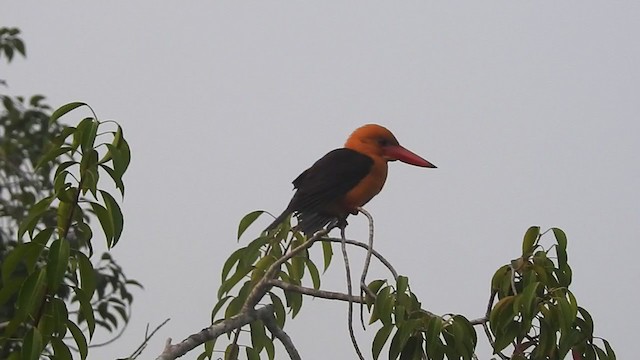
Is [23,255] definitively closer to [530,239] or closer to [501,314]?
[501,314]

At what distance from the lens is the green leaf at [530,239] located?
2.30 metres

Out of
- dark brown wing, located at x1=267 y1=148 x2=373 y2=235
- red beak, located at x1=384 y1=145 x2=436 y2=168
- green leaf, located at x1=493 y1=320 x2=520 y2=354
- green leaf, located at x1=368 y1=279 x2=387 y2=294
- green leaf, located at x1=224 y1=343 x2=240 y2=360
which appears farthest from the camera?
red beak, located at x1=384 y1=145 x2=436 y2=168

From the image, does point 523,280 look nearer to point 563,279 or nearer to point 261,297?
point 563,279

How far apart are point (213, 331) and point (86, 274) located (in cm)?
47

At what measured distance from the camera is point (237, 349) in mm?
2531

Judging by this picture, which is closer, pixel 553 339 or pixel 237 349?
pixel 553 339

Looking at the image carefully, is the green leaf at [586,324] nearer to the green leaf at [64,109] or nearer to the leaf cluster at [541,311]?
the leaf cluster at [541,311]

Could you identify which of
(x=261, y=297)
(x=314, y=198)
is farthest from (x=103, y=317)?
(x=261, y=297)

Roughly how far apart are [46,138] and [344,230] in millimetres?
2631

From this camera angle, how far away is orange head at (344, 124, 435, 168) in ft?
10.4

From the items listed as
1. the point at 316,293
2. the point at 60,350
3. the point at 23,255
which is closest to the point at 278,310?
the point at 316,293

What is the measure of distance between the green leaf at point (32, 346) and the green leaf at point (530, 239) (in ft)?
3.71

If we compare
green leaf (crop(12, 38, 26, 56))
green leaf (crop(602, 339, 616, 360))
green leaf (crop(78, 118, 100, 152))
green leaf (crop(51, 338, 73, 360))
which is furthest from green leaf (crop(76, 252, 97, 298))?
green leaf (crop(12, 38, 26, 56))

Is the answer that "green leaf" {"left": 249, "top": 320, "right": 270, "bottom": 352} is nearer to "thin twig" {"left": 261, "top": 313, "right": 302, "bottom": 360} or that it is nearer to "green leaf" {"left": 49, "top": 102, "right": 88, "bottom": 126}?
"thin twig" {"left": 261, "top": 313, "right": 302, "bottom": 360}
